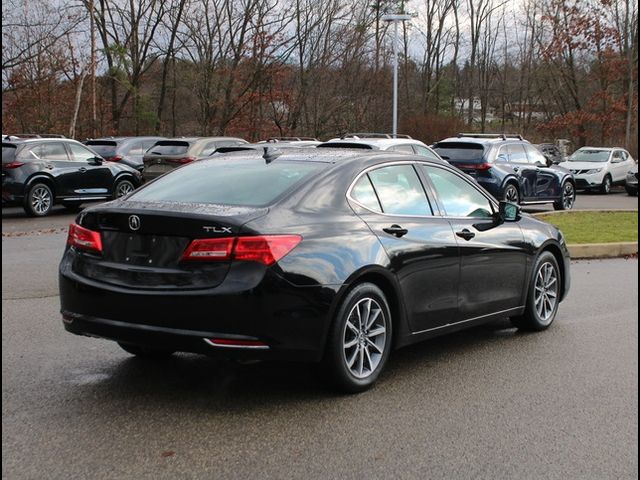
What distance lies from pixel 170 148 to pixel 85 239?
16396 millimetres

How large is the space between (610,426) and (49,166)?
50.1 ft

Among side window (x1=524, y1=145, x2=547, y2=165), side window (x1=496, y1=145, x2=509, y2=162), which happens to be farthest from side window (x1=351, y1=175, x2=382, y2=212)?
side window (x1=524, y1=145, x2=547, y2=165)

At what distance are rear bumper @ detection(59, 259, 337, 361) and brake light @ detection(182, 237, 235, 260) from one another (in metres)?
0.21

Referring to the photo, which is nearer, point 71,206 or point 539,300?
point 539,300

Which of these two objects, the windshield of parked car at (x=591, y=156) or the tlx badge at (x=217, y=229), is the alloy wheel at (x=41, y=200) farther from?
the windshield of parked car at (x=591, y=156)

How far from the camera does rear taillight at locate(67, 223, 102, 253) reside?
16.4 feet

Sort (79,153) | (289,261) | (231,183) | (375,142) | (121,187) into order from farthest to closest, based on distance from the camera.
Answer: (121,187) → (79,153) → (375,142) → (231,183) → (289,261)

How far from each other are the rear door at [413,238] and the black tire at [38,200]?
43.0 ft

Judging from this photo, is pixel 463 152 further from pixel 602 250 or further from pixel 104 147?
pixel 104 147

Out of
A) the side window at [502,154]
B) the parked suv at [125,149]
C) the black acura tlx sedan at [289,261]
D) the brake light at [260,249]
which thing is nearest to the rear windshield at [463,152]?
the side window at [502,154]

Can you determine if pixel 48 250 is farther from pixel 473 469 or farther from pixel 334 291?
pixel 473 469

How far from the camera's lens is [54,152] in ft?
58.9

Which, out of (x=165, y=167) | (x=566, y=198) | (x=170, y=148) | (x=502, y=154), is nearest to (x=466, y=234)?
(x=502, y=154)

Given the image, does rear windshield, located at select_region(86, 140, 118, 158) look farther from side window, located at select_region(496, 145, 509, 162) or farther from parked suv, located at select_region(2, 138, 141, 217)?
side window, located at select_region(496, 145, 509, 162)
